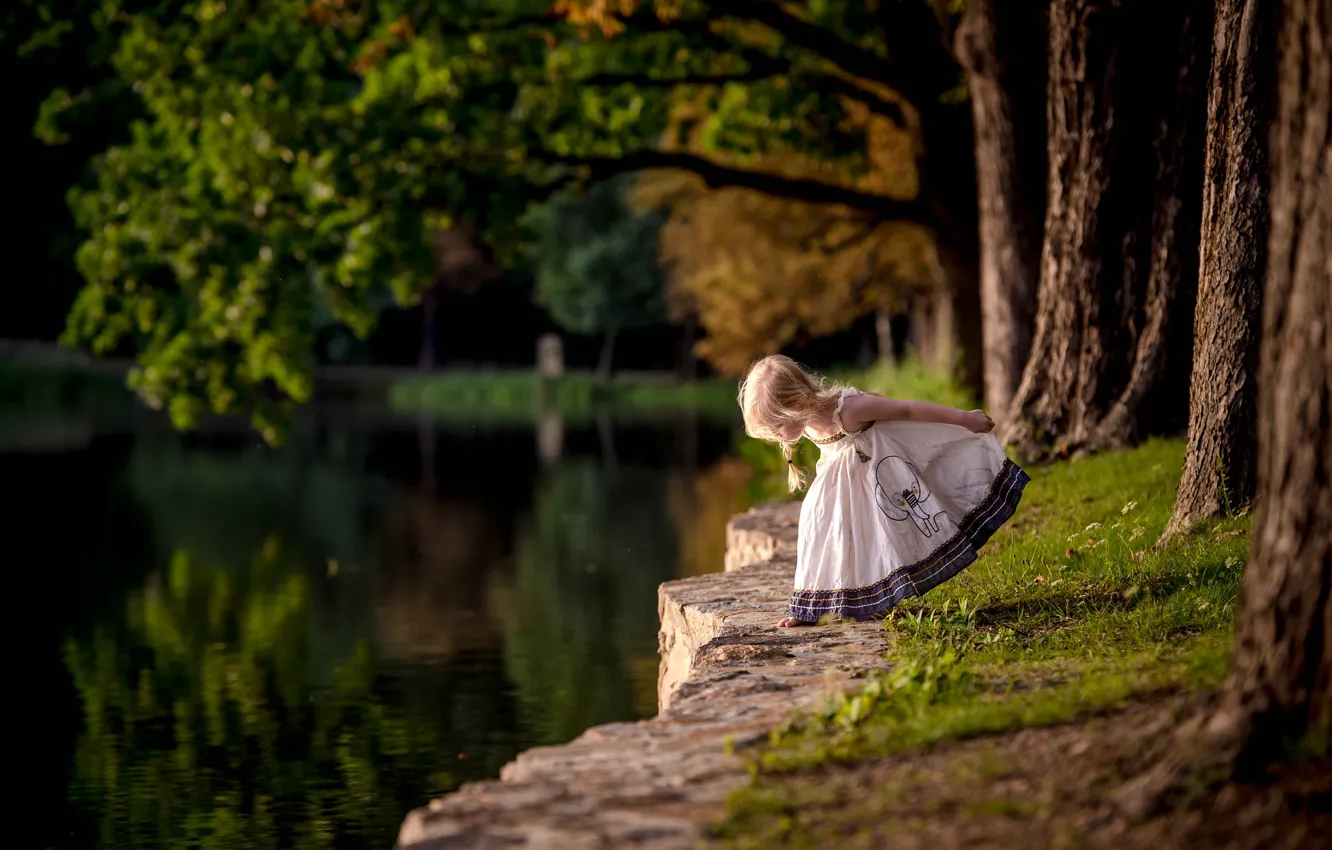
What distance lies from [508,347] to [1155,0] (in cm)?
5538

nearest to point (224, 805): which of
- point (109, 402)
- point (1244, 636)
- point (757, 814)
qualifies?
point (757, 814)

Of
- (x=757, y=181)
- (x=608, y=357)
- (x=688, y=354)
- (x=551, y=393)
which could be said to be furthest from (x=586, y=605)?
(x=608, y=357)

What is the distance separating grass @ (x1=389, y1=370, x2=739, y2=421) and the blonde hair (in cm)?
4387

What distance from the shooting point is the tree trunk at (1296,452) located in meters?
4.22

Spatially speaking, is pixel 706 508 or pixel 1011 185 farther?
pixel 706 508

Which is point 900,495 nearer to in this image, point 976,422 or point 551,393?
point 976,422

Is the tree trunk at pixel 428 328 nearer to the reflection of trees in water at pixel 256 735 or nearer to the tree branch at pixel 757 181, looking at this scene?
the tree branch at pixel 757 181

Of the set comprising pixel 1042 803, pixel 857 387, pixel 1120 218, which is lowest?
pixel 1042 803

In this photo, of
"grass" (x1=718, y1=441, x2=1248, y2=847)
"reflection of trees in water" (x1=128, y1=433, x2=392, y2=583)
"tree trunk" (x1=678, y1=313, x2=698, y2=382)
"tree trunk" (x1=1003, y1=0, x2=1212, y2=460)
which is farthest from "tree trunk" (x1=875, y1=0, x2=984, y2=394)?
"tree trunk" (x1=678, y1=313, x2=698, y2=382)

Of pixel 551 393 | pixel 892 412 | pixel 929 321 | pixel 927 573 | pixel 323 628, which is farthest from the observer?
pixel 551 393

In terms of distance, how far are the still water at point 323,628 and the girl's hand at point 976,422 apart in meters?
3.40

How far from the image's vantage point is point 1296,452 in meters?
4.30

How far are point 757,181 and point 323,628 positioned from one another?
7056mm

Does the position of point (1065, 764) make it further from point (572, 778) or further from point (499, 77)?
point (499, 77)
